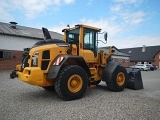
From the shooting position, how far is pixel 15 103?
20.3 feet

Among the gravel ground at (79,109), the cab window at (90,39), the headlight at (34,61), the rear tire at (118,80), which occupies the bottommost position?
the gravel ground at (79,109)

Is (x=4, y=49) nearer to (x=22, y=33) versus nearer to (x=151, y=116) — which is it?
(x=22, y=33)

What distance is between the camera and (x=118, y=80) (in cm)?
850

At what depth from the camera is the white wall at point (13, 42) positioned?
72.6ft

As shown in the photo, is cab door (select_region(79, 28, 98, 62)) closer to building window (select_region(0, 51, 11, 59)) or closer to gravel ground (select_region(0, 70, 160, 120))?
gravel ground (select_region(0, 70, 160, 120))

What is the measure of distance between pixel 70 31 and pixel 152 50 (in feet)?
167

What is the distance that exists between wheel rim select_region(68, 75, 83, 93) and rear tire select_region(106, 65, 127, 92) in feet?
6.18

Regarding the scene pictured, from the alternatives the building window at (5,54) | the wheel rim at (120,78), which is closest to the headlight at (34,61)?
the wheel rim at (120,78)

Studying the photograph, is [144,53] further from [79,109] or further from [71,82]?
[79,109]

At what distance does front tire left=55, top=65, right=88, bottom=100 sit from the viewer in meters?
6.25

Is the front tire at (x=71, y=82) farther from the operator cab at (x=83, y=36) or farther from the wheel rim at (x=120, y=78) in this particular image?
the wheel rim at (x=120, y=78)

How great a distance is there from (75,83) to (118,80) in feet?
8.73

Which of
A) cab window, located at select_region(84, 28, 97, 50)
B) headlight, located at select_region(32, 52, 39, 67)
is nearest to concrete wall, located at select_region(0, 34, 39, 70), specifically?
cab window, located at select_region(84, 28, 97, 50)

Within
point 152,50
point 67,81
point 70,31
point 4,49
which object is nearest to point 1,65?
point 4,49
